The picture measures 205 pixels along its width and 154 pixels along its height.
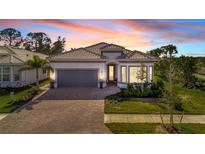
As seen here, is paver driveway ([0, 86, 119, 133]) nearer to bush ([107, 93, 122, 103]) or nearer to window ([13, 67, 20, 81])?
bush ([107, 93, 122, 103])

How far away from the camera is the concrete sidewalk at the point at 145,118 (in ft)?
47.6

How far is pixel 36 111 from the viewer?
54.7 feet

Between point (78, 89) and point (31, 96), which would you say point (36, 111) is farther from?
point (78, 89)

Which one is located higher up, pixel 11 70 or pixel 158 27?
pixel 158 27

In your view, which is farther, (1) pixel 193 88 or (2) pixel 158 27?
(1) pixel 193 88

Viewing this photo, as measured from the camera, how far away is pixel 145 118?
15094mm

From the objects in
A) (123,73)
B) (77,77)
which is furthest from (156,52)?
(77,77)

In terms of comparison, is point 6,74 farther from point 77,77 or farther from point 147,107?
point 147,107

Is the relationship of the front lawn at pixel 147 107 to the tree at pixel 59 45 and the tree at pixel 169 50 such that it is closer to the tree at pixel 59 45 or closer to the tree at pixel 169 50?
the tree at pixel 169 50

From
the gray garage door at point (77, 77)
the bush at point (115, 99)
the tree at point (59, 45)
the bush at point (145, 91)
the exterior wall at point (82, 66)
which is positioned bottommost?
the bush at point (115, 99)

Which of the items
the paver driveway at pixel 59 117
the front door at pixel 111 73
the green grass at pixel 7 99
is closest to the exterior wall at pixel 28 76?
the green grass at pixel 7 99

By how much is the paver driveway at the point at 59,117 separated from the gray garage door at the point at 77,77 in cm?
507

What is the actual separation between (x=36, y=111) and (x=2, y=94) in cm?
613
